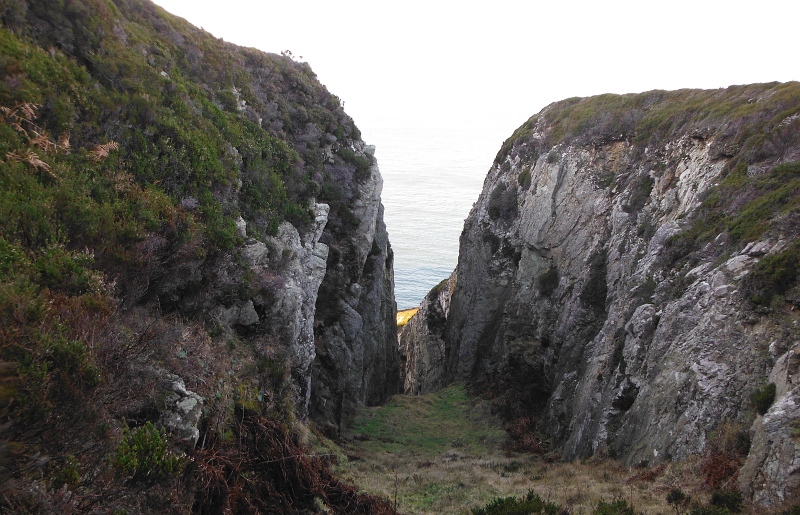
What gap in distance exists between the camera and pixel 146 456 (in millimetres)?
6434

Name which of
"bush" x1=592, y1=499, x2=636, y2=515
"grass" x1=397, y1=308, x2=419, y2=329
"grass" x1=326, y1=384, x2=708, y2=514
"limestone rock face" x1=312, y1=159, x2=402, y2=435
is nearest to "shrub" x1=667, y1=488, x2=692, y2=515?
"grass" x1=326, y1=384, x2=708, y2=514

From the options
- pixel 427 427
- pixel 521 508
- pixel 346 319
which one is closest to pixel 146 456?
pixel 521 508

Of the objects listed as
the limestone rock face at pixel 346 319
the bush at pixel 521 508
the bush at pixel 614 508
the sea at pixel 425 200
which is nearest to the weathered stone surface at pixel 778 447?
the bush at pixel 614 508

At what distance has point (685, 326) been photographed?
1488cm

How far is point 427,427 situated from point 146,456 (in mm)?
23211

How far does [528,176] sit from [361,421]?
1977 cm

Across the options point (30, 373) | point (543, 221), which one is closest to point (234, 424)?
point (30, 373)

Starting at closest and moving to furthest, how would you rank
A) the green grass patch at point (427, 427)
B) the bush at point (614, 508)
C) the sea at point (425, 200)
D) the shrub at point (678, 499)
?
1. the bush at point (614, 508)
2. the shrub at point (678, 499)
3. the green grass patch at point (427, 427)
4. the sea at point (425, 200)

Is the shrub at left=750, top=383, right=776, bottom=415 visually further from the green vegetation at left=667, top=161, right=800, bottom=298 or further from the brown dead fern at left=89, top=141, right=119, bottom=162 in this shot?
the brown dead fern at left=89, top=141, right=119, bottom=162

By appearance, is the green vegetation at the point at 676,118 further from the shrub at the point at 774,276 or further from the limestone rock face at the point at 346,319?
the limestone rock face at the point at 346,319

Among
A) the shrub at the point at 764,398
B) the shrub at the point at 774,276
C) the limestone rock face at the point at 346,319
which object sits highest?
the shrub at the point at 774,276

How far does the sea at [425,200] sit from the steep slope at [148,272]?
51197 millimetres

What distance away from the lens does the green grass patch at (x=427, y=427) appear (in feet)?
81.6

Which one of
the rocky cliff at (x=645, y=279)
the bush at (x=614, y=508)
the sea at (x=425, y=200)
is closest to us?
the bush at (x=614, y=508)
